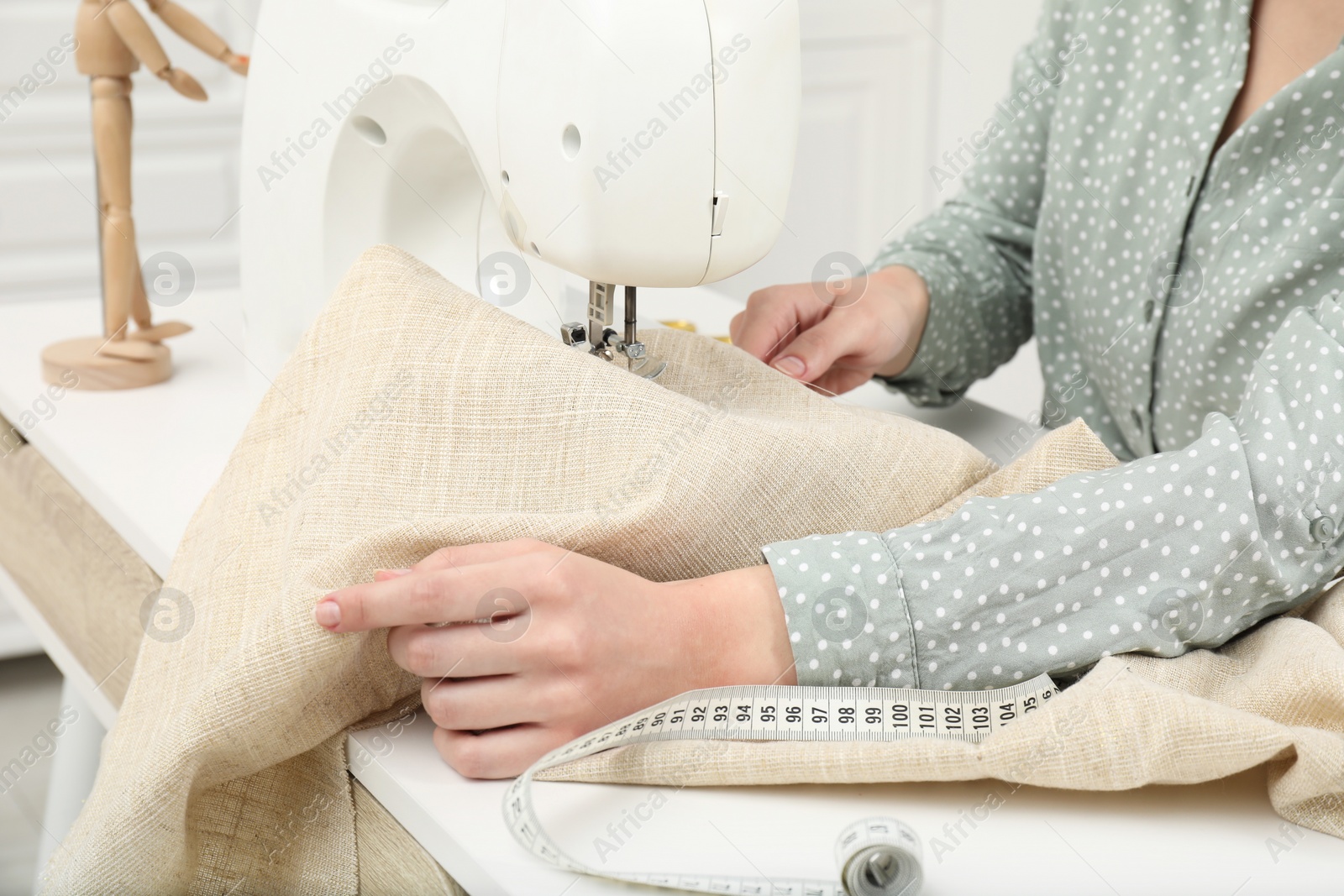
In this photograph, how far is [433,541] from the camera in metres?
0.62

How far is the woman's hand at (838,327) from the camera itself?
104 cm

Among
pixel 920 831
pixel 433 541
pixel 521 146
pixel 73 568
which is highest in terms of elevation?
pixel 521 146

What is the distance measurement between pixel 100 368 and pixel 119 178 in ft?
0.64

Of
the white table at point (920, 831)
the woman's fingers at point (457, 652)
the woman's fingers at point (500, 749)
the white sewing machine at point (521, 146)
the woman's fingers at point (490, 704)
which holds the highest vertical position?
the white sewing machine at point (521, 146)

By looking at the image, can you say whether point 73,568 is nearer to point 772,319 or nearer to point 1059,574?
point 772,319

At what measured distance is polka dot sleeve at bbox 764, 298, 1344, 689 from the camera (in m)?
0.65

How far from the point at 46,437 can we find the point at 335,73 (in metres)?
0.44

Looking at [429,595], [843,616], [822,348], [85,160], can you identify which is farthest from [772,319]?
[85,160]

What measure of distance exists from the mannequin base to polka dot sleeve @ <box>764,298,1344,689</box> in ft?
2.55

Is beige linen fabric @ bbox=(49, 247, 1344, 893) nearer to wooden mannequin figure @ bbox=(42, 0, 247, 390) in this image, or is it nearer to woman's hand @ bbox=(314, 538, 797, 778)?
woman's hand @ bbox=(314, 538, 797, 778)

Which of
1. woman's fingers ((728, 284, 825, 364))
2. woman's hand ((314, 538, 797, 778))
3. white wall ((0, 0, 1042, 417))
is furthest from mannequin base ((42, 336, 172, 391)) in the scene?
white wall ((0, 0, 1042, 417))

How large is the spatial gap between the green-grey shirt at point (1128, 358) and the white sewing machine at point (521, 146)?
238 mm

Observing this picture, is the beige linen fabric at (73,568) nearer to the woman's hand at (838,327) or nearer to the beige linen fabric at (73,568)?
the beige linen fabric at (73,568)

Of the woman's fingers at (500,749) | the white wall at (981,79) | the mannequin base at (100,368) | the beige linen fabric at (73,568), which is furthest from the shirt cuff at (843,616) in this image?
the white wall at (981,79)
